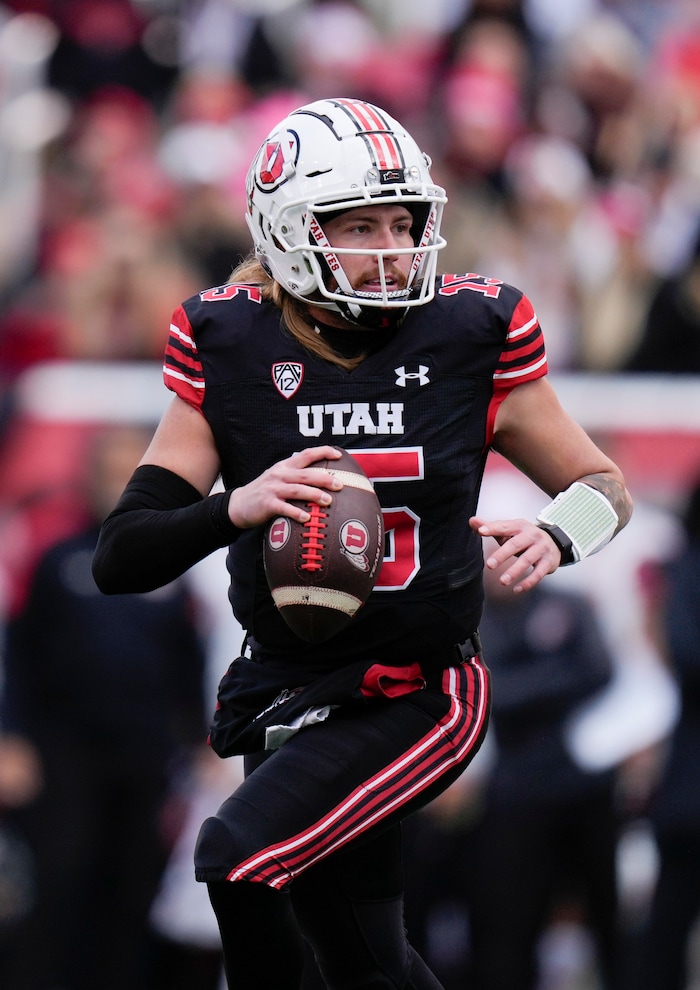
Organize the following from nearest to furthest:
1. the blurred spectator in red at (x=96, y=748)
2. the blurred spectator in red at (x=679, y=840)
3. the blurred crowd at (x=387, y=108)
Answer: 1. the blurred spectator in red at (x=679, y=840)
2. the blurred spectator in red at (x=96, y=748)
3. the blurred crowd at (x=387, y=108)

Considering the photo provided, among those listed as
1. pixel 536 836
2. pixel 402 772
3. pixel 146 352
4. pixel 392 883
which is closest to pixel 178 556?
pixel 402 772

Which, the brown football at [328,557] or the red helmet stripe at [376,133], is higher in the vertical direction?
the red helmet stripe at [376,133]

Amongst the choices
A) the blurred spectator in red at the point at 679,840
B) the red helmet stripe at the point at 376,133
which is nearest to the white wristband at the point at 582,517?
the red helmet stripe at the point at 376,133

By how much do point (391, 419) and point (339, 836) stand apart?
836 millimetres

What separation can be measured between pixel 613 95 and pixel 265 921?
19.1 ft

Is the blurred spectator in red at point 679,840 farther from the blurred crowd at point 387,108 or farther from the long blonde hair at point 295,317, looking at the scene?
the long blonde hair at point 295,317

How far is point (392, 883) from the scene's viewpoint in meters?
3.10

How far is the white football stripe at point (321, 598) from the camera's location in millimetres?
2771

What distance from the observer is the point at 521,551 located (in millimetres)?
2842

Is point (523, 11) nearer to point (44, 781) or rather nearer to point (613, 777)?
point (613, 777)

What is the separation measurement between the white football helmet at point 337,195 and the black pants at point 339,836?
0.82 meters

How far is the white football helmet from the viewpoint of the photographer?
3029 mm

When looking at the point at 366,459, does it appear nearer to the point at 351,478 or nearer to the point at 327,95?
the point at 351,478

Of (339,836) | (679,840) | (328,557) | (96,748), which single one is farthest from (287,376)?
(96,748)
